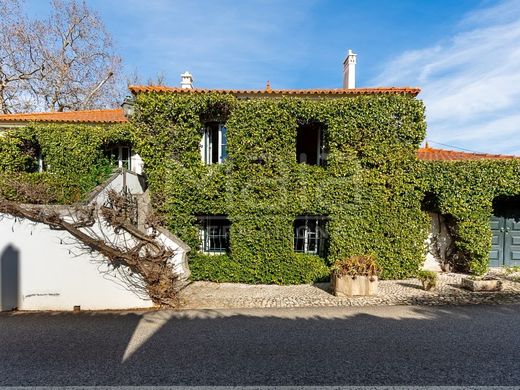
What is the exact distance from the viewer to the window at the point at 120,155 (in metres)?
11.4

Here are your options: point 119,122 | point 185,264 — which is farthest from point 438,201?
point 119,122

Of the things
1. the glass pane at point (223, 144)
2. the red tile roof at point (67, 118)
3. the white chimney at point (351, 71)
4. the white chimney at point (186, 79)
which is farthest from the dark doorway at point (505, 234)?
the red tile roof at point (67, 118)

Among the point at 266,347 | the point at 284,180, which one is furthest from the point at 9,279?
the point at 284,180

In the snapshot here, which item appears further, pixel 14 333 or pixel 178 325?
pixel 178 325

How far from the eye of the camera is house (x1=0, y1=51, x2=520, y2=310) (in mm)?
8148

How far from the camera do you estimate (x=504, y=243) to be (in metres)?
9.44

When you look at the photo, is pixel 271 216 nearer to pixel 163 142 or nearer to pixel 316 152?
pixel 316 152

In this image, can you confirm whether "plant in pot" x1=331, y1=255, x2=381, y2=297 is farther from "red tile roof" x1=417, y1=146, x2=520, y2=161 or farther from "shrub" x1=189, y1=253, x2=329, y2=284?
"red tile roof" x1=417, y1=146, x2=520, y2=161

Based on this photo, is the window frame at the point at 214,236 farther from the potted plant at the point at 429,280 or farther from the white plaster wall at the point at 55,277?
the potted plant at the point at 429,280

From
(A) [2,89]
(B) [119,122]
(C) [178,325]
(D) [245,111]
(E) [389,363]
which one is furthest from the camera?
(A) [2,89]

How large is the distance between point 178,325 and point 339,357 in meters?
2.86

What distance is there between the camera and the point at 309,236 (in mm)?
9062

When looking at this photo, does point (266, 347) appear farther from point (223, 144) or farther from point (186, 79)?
point (186, 79)

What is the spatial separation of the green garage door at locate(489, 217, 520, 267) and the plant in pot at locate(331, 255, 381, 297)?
5782mm
